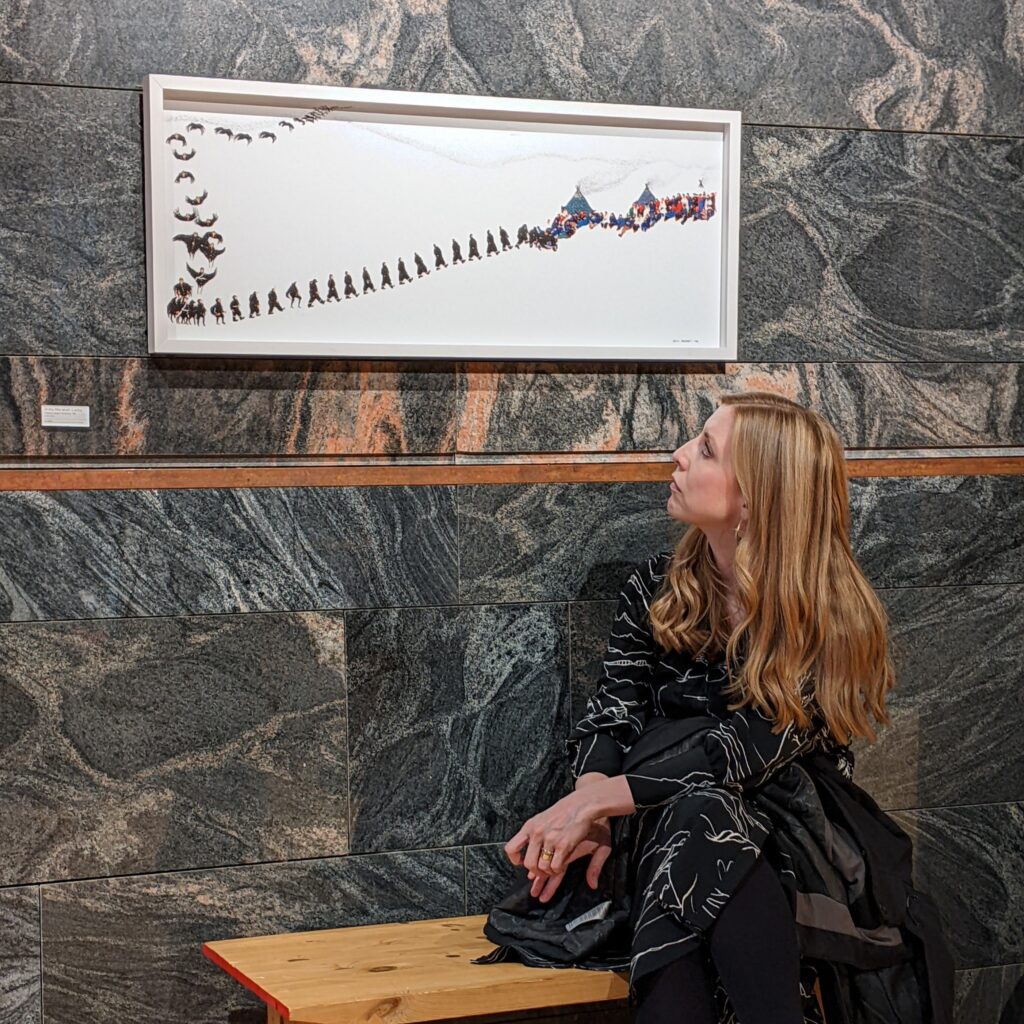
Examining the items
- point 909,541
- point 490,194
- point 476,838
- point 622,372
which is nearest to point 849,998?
point 476,838

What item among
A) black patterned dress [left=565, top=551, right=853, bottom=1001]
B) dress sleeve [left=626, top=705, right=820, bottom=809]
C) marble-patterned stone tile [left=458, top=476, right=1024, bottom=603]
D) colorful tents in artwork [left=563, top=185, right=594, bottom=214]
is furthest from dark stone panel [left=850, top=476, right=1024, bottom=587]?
colorful tents in artwork [left=563, top=185, right=594, bottom=214]

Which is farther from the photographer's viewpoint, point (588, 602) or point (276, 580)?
point (588, 602)

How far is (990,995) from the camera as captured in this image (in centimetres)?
316

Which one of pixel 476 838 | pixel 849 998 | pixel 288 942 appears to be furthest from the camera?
pixel 476 838

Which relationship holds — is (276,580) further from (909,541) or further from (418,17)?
(909,541)

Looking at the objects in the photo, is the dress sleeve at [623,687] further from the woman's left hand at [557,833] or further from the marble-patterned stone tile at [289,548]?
the marble-patterned stone tile at [289,548]

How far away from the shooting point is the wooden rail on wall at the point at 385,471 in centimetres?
261

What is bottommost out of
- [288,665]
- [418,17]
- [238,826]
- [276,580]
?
[238,826]

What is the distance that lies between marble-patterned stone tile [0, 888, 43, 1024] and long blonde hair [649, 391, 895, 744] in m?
1.32

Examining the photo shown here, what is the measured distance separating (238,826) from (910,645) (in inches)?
59.4

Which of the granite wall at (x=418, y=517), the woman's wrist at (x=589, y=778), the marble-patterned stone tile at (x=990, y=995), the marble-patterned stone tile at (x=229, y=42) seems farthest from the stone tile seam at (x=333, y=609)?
the marble-patterned stone tile at (x=229, y=42)

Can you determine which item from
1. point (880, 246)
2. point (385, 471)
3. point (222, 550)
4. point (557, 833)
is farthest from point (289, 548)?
point (880, 246)

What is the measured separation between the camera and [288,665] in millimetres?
2727

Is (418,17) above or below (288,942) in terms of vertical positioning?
above
